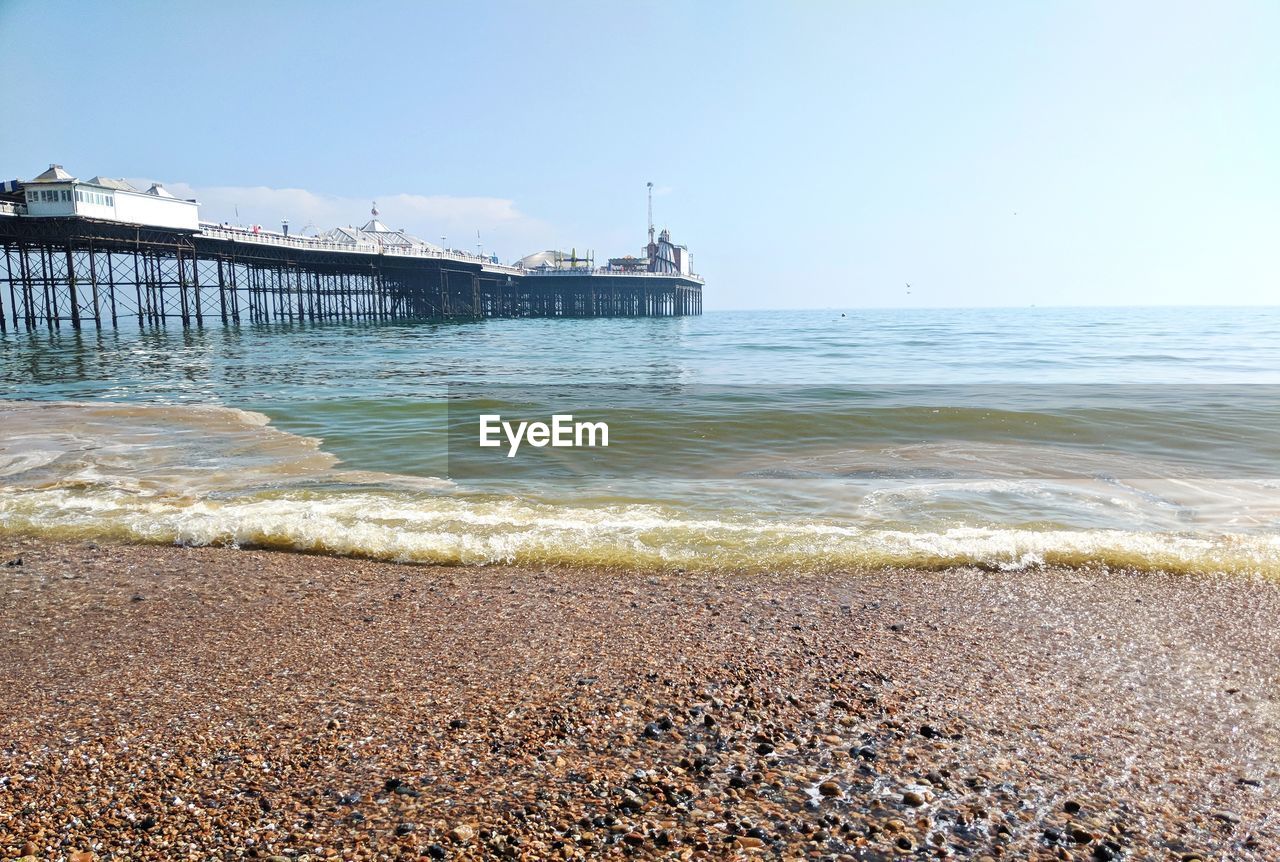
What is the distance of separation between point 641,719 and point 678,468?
7.39 meters

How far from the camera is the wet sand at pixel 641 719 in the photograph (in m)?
2.66

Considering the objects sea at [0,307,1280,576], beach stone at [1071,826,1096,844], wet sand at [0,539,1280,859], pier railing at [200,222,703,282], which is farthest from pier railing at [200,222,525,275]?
beach stone at [1071,826,1096,844]

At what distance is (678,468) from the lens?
1077cm

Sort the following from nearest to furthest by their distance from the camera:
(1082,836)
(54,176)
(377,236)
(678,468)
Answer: (1082,836)
(678,468)
(54,176)
(377,236)

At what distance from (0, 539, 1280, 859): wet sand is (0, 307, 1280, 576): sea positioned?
3.66ft

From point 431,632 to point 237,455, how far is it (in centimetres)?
794

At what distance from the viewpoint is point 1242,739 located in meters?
3.41

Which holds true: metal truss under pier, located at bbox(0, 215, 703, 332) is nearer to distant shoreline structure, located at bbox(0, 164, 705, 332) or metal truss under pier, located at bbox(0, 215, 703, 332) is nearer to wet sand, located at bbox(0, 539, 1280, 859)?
distant shoreline structure, located at bbox(0, 164, 705, 332)

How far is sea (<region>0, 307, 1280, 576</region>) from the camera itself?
266 inches

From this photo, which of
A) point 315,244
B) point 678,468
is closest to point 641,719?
point 678,468

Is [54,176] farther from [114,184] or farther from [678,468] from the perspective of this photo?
[678,468]

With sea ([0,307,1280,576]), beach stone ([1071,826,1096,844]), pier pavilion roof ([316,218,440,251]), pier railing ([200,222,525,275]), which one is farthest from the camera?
pier pavilion roof ([316,218,440,251])

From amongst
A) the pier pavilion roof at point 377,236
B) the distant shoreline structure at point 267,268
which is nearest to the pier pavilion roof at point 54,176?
Answer: the distant shoreline structure at point 267,268

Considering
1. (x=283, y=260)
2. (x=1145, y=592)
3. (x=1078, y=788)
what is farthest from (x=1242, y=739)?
(x=283, y=260)
